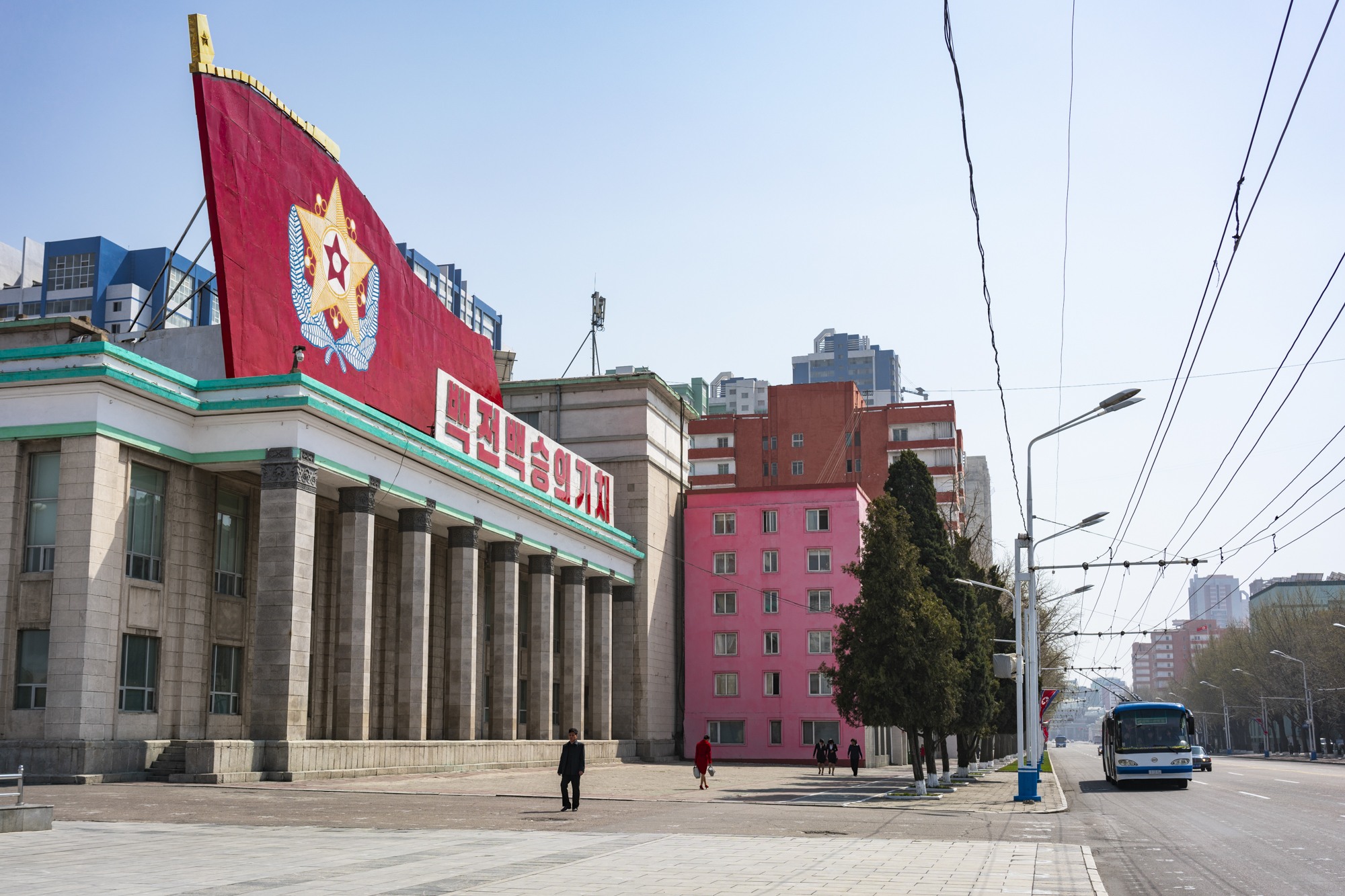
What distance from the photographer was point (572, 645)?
54375 millimetres

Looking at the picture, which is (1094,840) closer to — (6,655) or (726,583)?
(6,655)

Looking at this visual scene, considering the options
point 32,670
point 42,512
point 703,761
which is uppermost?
point 42,512

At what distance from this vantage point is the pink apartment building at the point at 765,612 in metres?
63.4

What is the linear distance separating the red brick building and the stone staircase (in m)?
70.9

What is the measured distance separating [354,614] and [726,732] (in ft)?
111

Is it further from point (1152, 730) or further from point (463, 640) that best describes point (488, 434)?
point (1152, 730)

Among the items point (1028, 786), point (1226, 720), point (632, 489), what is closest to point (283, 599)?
point (1028, 786)

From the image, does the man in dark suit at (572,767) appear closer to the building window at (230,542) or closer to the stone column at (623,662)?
the building window at (230,542)

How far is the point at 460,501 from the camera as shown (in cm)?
4219

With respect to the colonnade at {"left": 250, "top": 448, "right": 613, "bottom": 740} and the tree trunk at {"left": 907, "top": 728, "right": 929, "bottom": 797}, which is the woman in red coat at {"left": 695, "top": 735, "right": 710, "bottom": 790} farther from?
the colonnade at {"left": 250, "top": 448, "right": 613, "bottom": 740}

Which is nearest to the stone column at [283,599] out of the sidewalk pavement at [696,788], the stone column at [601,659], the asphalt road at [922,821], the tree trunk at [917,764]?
the sidewalk pavement at [696,788]

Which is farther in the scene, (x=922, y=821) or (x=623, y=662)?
(x=623, y=662)

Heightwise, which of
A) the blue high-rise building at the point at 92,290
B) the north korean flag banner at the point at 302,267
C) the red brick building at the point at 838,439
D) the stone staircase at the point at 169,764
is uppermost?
the blue high-rise building at the point at 92,290

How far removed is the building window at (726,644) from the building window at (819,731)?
18.4ft
